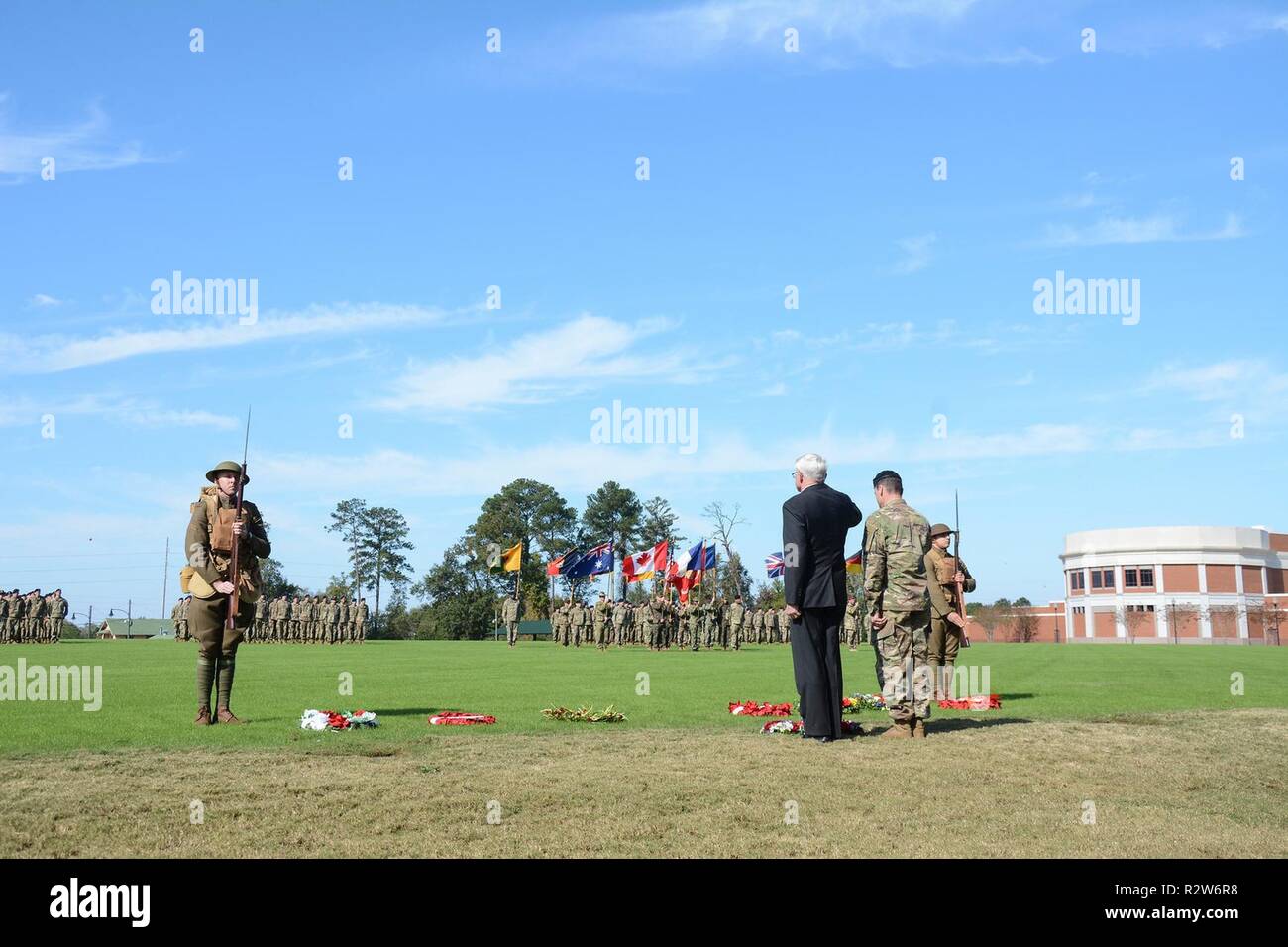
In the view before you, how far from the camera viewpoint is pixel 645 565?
48719mm

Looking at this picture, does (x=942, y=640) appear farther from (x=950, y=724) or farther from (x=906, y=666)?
(x=906, y=666)

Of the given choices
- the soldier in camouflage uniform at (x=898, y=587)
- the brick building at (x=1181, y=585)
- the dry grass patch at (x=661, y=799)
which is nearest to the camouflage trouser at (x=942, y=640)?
the soldier in camouflage uniform at (x=898, y=587)

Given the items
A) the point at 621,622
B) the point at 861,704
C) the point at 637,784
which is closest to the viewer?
the point at 637,784

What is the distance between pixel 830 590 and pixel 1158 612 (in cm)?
9725

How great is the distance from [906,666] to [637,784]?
3489mm

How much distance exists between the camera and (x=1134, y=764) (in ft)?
27.0

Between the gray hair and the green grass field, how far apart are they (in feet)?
7.79

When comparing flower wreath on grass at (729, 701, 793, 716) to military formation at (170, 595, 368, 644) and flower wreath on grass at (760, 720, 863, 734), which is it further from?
military formation at (170, 595, 368, 644)

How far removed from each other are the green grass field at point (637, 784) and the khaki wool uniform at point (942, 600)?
147 centimetres

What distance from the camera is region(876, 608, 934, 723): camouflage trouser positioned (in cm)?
946

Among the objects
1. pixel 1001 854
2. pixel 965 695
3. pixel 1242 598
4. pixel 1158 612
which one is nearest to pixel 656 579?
pixel 965 695

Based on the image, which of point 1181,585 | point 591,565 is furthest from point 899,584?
point 1181,585

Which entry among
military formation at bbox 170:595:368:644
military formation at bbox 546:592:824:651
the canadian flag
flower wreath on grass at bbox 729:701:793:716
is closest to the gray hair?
flower wreath on grass at bbox 729:701:793:716
